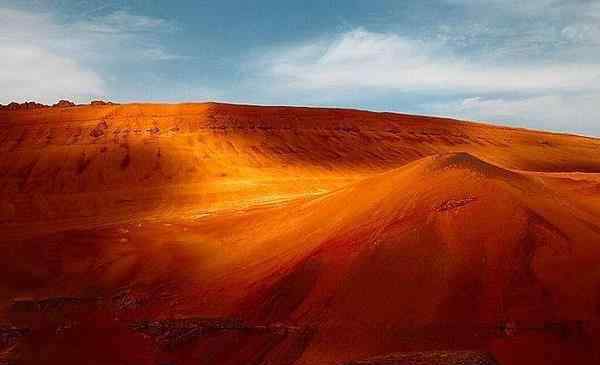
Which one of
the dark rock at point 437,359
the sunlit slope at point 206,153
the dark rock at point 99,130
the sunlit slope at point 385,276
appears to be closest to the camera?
the dark rock at point 437,359

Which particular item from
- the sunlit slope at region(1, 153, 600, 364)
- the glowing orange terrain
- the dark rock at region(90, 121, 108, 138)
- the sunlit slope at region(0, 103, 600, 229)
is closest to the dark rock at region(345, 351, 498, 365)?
the glowing orange terrain

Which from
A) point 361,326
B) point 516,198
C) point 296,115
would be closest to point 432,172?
point 516,198

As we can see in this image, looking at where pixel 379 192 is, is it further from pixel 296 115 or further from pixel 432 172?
pixel 296 115

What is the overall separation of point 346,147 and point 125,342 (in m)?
28.5

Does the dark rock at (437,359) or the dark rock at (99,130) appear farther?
the dark rock at (99,130)

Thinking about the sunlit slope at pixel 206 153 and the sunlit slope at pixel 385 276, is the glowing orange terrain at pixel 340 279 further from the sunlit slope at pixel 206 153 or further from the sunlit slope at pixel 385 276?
the sunlit slope at pixel 206 153

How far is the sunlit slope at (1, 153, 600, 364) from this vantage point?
29.4 feet

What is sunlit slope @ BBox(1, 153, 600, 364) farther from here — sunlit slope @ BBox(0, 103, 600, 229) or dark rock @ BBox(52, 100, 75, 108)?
dark rock @ BBox(52, 100, 75, 108)

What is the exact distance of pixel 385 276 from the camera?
10.3 m

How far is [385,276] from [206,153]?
80.8 feet

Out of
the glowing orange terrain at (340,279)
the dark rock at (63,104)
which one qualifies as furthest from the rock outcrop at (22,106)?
the glowing orange terrain at (340,279)

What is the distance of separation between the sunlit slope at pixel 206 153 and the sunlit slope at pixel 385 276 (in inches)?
357

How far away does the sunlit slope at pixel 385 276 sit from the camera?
29.4 ft

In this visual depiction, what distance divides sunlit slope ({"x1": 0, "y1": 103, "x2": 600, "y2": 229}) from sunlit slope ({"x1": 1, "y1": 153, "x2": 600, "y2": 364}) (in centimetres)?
908
